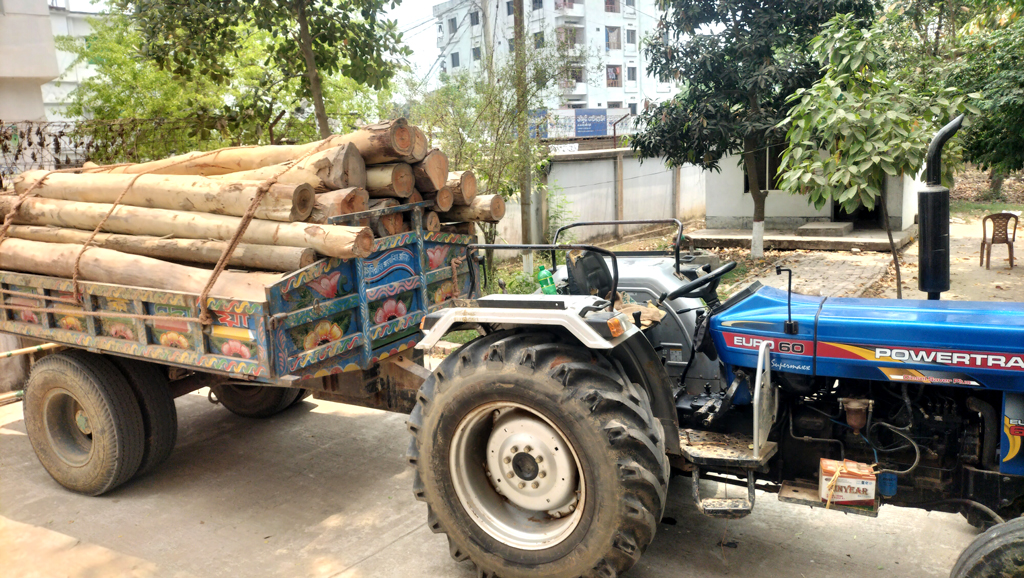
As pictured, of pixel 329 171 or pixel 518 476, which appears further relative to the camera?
pixel 329 171

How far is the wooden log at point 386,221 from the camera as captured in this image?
464 centimetres

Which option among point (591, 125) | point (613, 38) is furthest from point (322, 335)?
point (613, 38)

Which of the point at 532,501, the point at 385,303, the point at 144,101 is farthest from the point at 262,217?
the point at 144,101

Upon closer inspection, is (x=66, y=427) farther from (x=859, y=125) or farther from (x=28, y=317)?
(x=859, y=125)

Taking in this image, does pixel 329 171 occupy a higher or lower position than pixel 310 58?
lower

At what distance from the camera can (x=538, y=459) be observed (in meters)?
3.67

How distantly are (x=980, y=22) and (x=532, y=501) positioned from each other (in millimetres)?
17293

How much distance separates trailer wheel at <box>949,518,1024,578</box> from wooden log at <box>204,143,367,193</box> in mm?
3682

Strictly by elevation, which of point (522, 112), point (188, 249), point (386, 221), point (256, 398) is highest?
point (522, 112)

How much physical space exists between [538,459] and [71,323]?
341 cm

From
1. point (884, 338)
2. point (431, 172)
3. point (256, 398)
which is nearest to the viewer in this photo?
point (884, 338)

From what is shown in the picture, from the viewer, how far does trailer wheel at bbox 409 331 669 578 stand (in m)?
3.39

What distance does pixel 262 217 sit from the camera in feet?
14.9

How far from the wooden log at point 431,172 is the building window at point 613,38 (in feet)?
139
